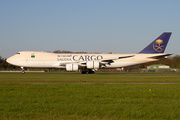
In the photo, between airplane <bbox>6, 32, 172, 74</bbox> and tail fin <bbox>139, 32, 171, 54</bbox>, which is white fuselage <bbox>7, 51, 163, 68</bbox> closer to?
airplane <bbox>6, 32, 172, 74</bbox>

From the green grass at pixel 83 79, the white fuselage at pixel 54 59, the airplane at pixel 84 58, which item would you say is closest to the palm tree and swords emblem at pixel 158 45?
the airplane at pixel 84 58

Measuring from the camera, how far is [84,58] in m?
44.2

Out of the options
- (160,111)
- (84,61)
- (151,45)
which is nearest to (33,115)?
(160,111)

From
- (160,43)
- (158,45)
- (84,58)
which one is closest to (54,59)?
(84,58)

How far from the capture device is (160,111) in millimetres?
7309

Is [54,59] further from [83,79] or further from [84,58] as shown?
[83,79]

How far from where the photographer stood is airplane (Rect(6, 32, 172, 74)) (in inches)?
1679

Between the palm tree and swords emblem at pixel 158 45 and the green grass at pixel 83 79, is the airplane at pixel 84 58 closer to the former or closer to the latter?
the palm tree and swords emblem at pixel 158 45

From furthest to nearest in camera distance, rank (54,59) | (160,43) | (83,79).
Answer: (160,43), (54,59), (83,79)

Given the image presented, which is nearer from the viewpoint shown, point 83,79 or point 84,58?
point 83,79

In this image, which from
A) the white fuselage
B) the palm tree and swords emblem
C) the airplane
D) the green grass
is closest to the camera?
the green grass

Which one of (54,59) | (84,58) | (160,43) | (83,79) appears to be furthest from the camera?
(160,43)

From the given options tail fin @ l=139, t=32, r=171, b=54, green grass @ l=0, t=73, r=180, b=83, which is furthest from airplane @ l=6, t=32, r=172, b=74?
green grass @ l=0, t=73, r=180, b=83

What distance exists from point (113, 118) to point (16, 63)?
1601 inches
